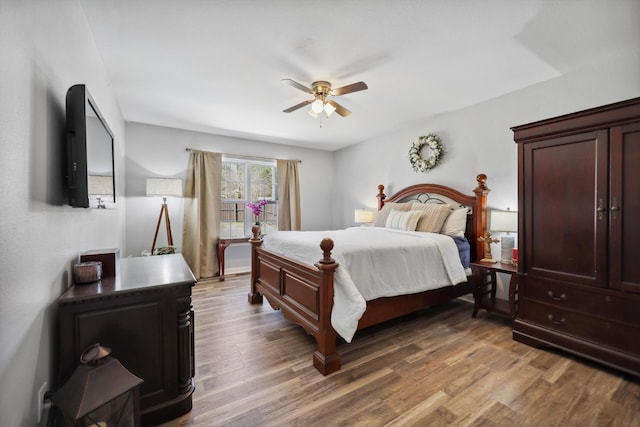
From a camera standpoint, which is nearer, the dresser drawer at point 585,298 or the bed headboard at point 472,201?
the dresser drawer at point 585,298

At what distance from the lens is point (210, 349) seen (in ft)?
7.66

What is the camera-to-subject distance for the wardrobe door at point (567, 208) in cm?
205

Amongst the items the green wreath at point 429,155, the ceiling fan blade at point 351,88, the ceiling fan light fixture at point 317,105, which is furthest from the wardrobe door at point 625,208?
the ceiling fan light fixture at point 317,105

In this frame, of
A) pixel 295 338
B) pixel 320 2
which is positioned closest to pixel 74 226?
pixel 295 338

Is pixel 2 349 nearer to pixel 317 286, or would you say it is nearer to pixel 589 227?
pixel 317 286

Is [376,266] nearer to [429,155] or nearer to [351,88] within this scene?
[351,88]

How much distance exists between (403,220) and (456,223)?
2.09 ft

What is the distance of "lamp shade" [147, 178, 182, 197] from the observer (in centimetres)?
404

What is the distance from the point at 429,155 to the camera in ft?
13.5

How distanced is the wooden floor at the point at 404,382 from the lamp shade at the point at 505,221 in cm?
101

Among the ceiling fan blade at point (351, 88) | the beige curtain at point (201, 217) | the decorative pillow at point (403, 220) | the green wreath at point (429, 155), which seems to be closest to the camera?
the ceiling fan blade at point (351, 88)

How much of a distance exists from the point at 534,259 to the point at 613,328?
0.65 metres

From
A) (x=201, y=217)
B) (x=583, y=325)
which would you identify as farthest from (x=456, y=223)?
(x=201, y=217)

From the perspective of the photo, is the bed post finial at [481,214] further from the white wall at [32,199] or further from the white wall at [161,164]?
the white wall at [32,199]
